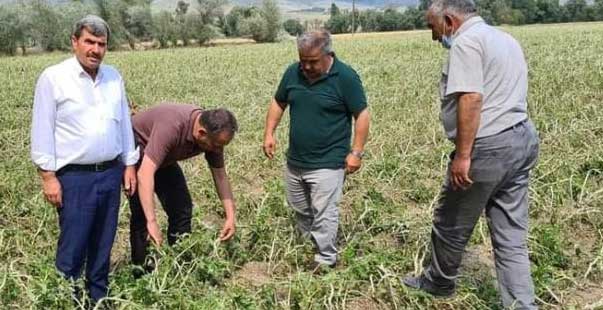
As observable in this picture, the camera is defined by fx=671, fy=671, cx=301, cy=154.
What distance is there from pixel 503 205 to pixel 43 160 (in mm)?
2383

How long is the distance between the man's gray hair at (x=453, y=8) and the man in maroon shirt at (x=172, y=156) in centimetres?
121

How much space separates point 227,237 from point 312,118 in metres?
0.94

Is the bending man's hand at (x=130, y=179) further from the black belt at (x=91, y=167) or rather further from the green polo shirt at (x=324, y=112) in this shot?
the green polo shirt at (x=324, y=112)

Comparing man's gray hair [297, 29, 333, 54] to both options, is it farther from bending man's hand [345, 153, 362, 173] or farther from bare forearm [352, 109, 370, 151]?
bending man's hand [345, 153, 362, 173]

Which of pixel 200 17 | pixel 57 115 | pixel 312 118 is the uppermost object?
pixel 57 115

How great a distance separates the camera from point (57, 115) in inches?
131

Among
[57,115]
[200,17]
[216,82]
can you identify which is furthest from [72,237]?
[200,17]

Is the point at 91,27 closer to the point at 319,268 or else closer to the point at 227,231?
the point at 227,231

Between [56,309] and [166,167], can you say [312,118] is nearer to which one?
[166,167]

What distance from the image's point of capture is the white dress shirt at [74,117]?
327 centimetres

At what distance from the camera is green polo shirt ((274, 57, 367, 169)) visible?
4281 mm

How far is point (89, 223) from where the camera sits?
3.53 metres

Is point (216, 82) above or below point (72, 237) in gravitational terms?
below

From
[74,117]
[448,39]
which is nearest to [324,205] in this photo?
[448,39]
